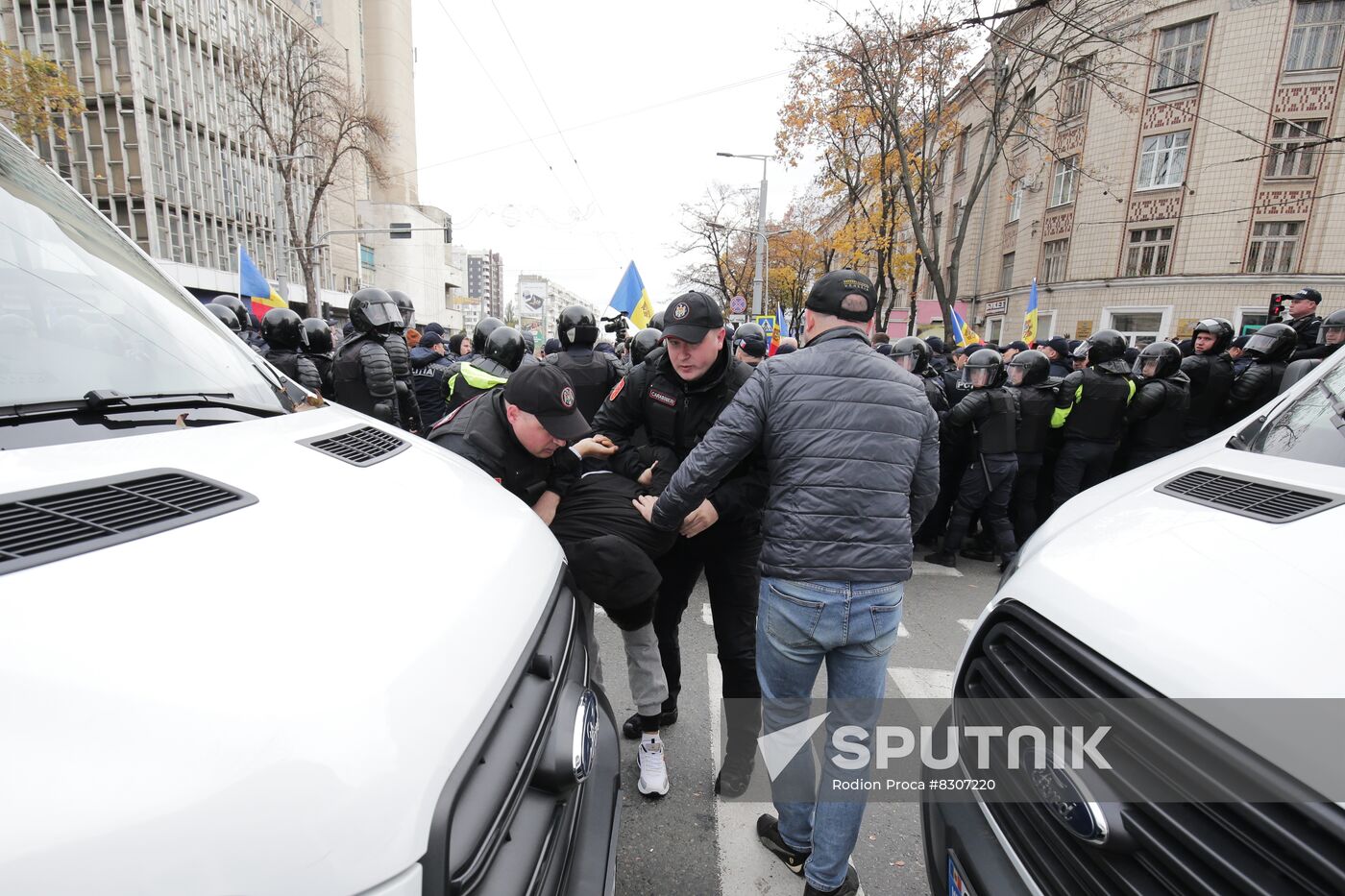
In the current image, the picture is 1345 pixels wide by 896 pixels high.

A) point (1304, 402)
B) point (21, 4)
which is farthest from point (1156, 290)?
point (21, 4)

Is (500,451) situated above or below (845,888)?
above

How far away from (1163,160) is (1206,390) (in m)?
23.5

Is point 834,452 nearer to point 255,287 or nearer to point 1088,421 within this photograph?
point 1088,421

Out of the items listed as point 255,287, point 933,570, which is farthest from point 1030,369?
point 255,287

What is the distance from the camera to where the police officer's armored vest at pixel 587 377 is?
16.8ft

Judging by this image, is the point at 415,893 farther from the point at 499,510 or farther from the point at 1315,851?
the point at 1315,851

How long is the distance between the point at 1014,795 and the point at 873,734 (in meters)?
0.75

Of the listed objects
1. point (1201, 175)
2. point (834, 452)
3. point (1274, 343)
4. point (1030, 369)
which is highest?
point (1201, 175)

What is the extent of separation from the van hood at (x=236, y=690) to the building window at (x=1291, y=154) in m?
30.4

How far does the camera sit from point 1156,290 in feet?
77.6

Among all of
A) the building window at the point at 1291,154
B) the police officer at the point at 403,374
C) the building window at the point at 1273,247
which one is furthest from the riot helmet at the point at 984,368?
the building window at the point at 1291,154

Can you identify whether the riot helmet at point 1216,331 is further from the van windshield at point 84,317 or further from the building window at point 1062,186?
the building window at point 1062,186

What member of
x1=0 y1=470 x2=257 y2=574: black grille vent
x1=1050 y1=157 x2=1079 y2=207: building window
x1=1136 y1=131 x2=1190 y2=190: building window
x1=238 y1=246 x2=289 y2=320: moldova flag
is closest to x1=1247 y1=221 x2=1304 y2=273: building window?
x1=1136 y1=131 x2=1190 y2=190: building window

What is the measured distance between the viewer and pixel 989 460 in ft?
19.1
